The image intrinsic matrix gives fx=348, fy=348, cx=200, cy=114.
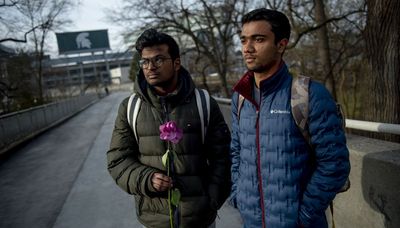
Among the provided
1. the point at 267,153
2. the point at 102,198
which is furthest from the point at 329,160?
the point at 102,198

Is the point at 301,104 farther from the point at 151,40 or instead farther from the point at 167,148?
the point at 151,40

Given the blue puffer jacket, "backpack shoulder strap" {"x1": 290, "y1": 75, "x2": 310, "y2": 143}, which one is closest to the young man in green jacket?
the blue puffer jacket

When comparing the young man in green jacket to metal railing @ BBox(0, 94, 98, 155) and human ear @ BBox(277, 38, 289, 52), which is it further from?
metal railing @ BBox(0, 94, 98, 155)

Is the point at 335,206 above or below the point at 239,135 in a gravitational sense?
below

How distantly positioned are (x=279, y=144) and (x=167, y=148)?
0.69 meters

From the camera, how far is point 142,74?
7.30 ft

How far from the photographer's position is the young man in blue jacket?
1.72 m

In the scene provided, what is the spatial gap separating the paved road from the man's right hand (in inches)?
92.6

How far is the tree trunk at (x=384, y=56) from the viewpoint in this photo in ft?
13.4

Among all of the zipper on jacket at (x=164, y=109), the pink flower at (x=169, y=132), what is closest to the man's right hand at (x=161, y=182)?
the pink flower at (x=169, y=132)

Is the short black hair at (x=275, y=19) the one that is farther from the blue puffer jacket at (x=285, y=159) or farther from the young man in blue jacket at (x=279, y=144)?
the blue puffer jacket at (x=285, y=159)

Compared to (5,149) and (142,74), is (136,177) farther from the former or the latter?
(5,149)

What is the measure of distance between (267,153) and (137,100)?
0.89 metres

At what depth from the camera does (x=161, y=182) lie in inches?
77.2
